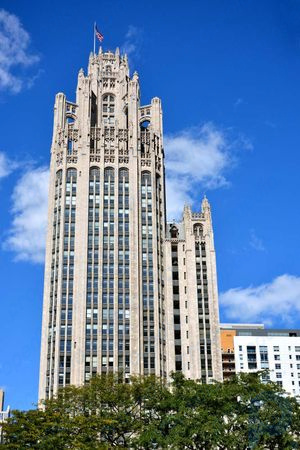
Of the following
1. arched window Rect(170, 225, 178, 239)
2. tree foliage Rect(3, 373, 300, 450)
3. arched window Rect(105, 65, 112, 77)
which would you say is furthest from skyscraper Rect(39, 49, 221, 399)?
tree foliage Rect(3, 373, 300, 450)

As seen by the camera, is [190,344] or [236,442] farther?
[190,344]

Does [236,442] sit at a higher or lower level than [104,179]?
lower

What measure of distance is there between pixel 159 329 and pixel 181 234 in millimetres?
26830

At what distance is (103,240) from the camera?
5827 inches

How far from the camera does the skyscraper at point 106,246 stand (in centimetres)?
13738

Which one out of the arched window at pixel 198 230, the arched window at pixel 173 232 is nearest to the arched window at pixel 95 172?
the arched window at pixel 173 232

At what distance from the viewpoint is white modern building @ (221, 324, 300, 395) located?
177000mm

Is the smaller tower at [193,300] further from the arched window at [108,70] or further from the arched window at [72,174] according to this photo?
the arched window at [108,70]

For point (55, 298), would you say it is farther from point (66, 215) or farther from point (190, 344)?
point (190, 344)

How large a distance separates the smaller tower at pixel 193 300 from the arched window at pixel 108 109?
1200 inches

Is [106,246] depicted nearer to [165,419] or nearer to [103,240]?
[103,240]

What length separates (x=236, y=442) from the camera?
8769cm

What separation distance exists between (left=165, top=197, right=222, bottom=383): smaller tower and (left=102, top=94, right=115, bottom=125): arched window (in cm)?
3048

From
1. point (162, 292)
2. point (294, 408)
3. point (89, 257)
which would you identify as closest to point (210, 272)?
point (162, 292)
